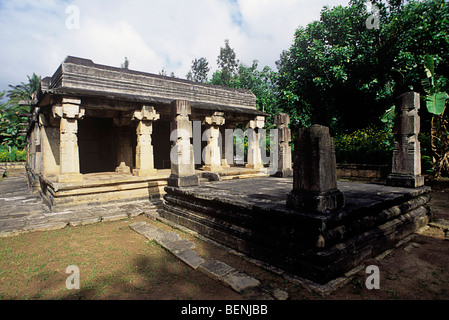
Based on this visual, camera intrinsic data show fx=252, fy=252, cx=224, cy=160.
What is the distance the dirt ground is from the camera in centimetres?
286

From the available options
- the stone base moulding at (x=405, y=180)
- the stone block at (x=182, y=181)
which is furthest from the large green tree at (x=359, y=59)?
the stone block at (x=182, y=181)

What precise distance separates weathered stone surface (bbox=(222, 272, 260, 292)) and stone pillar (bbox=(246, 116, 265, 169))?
8.58 meters

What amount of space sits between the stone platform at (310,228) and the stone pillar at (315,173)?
147 mm

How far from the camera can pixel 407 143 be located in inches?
226

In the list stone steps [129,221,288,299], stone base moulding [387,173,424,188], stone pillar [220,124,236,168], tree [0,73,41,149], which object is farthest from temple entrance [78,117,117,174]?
tree [0,73,41,149]

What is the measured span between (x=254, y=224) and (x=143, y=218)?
3.76m

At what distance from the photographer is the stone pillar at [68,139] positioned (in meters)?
6.93

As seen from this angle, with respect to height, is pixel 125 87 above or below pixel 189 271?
above

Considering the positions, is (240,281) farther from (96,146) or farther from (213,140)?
(96,146)

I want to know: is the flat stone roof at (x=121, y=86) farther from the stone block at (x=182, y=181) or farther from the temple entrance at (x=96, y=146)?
the stone block at (x=182, y=181)
